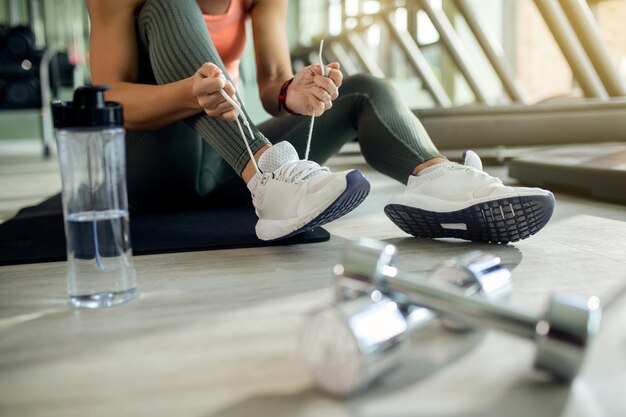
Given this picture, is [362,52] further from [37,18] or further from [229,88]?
[229,88]

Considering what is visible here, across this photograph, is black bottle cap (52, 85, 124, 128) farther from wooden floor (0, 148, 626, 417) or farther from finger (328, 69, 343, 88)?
finger (328, 69, 343, 88)

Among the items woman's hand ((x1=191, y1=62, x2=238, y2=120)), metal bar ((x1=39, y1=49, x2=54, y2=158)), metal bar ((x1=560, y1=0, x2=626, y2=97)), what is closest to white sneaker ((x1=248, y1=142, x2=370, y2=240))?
woman's hand ((x1=191, y1=62, x2=238, y2=120))

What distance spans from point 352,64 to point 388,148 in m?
7.32

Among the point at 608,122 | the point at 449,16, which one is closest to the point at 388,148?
the point at 608,122

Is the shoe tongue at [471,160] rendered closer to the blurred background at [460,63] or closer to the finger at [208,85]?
the finger at [208,85]

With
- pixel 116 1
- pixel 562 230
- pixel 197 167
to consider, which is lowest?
pixel 562 230

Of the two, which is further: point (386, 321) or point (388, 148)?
point (388, 148)

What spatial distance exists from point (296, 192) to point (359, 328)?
57cm

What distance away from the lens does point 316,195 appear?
1073mm

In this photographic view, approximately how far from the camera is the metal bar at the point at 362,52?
281 inches

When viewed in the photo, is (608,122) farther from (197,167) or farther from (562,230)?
(197,167)

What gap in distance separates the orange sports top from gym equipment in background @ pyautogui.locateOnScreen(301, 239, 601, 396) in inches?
38.4

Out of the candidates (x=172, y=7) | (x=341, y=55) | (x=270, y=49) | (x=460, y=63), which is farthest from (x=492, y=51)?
(x=341, y=55)

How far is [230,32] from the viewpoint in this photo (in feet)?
5.09
